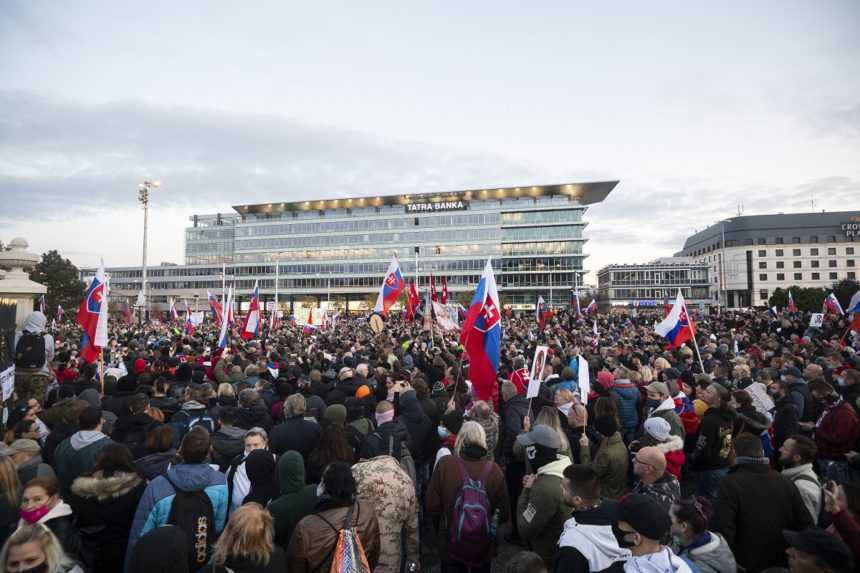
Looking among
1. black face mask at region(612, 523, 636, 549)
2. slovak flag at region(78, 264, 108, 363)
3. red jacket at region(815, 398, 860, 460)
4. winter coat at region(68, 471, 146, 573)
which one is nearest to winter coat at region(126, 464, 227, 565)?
winter coat at region(68, 471, 146, 573)

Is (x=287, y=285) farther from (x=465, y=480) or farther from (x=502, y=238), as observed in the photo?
(x=465, y=480)

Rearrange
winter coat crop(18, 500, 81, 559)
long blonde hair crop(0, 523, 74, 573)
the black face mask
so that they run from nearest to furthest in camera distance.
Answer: long blonde hair crop(0, 523, 74, 573) < the black face mask < winter coat crop(18, 500, 81, 559)

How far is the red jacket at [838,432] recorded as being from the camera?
5.76 metres

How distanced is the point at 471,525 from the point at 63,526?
3.05 m

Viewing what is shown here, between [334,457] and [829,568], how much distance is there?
3.55 meters

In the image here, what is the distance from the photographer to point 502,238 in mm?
92125

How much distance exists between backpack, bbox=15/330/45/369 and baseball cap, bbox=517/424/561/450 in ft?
29.4

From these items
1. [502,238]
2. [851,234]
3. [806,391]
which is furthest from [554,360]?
[851,234]

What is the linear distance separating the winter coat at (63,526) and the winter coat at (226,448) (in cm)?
163

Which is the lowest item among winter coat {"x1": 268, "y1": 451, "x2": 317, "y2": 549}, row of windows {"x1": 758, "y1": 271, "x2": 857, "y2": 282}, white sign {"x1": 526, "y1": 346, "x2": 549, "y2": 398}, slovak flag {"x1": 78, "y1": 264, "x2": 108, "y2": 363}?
winter coat {"x1": 268, "y1": 451, "x2": 317, "y2": 549}

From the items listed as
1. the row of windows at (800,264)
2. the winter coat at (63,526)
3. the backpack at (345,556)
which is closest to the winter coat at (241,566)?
the backpack at (345,556)

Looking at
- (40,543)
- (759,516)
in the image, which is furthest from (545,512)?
(40,543)

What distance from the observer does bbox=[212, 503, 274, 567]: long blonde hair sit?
9.54 ft

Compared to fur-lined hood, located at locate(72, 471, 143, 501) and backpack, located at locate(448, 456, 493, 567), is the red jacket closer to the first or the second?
backpack, located at locate(448, 456, 493, 567)
